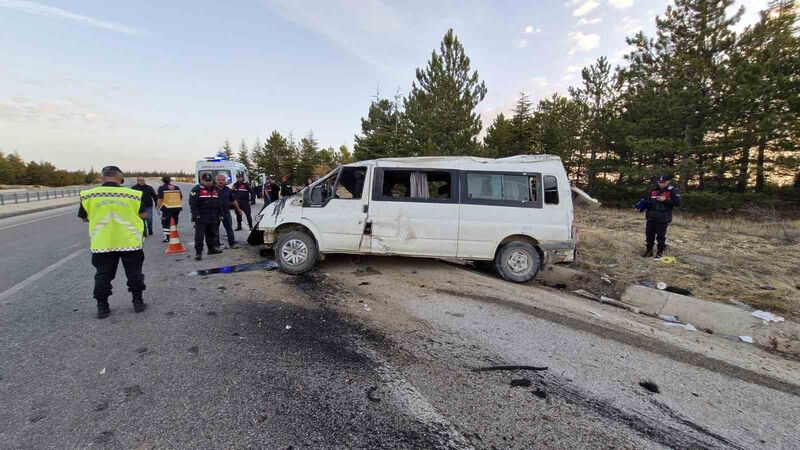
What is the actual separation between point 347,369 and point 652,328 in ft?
12.4

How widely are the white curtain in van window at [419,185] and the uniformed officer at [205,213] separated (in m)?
4.12

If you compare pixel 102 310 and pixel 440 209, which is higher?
pixel 440 209

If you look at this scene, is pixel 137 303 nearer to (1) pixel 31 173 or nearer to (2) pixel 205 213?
(2) pixel 205 213

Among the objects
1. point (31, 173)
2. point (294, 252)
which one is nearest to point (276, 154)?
point (31, 173)

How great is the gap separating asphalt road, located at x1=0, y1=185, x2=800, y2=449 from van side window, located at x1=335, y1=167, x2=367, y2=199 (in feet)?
6.16

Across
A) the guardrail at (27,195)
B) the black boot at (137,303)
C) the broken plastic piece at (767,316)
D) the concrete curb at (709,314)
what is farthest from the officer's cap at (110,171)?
the guardrail at (27,195)

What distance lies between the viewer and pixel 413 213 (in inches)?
216

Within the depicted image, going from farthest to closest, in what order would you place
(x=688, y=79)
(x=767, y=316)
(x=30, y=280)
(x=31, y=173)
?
(x=31, y=173)
(x=688, y=79)
(x=30, y=280)
(x=767, y=316)

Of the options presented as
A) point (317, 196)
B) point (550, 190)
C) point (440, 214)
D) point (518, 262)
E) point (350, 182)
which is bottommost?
point (518, 262)

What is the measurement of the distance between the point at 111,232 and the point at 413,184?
3995 millimetres

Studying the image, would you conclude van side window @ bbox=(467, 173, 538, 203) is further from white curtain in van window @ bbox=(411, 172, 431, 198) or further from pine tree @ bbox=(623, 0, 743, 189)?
pine tree @ bbox=(623, 0, 743, 189)

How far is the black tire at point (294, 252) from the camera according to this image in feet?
18.3

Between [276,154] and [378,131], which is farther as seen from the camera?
[276,154]

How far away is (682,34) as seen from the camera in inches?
686
